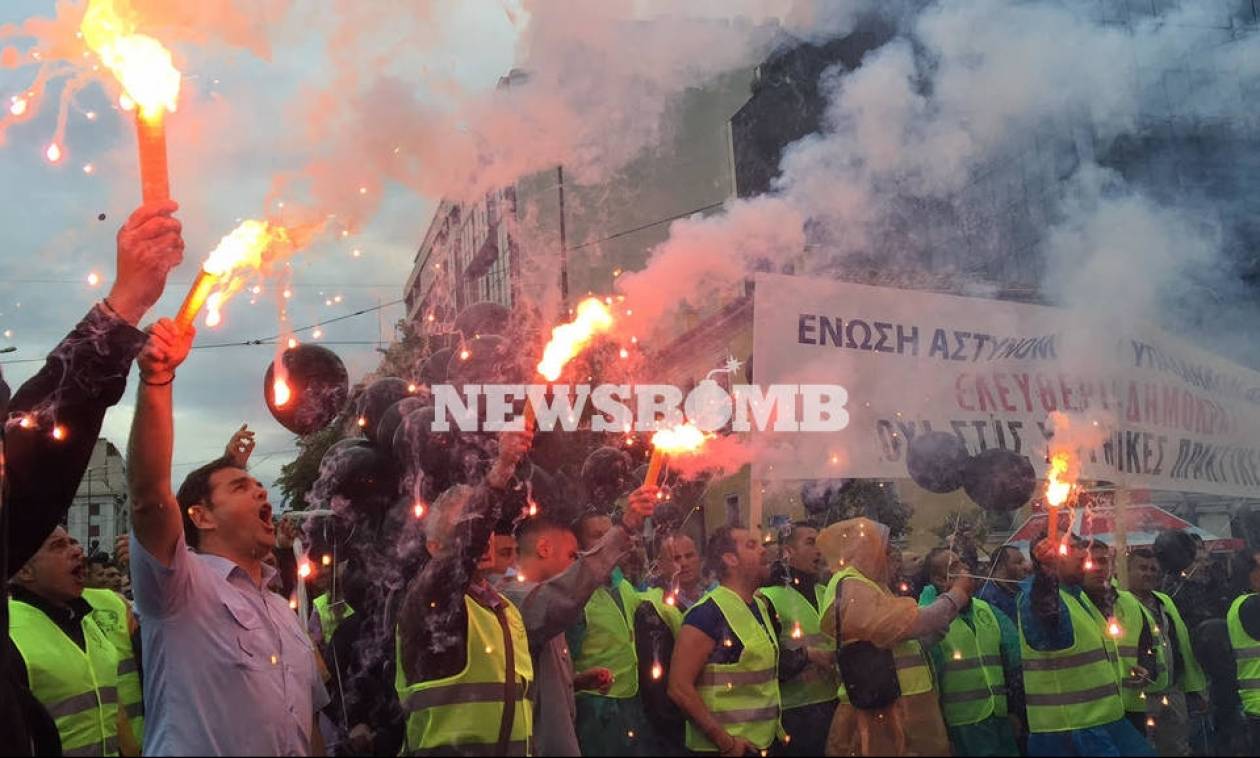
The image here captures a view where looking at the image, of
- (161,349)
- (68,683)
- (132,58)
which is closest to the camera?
(161,349)

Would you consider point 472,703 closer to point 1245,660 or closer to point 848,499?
point 848,499

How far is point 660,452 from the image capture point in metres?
3.60

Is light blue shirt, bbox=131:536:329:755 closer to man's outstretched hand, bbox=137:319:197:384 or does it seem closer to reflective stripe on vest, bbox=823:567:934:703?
man's outstretched hand, bbox=137:319:197:384

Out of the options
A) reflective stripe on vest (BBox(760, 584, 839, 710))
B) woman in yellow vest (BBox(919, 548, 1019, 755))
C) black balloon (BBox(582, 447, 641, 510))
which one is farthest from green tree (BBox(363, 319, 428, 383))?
woman in yellow vest (BBox(919, 548, 1019, 755))

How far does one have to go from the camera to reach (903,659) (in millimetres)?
4535

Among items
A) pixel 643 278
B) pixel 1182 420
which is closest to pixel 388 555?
pixel 643 278

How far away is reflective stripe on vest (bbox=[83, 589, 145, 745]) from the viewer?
402 centimetres

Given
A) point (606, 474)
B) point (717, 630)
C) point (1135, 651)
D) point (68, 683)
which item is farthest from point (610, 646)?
point (1135, 651)

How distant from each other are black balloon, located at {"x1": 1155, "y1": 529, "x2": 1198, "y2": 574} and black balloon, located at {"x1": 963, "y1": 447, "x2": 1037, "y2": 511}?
170 centimetres

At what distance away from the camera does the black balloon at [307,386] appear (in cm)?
400

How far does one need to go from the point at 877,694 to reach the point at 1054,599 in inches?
35.1

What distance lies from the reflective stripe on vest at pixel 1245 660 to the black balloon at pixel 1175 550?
2.57 ft

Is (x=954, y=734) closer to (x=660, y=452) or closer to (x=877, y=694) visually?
(x=877, y=694)

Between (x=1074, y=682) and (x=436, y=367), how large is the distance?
275 cm
